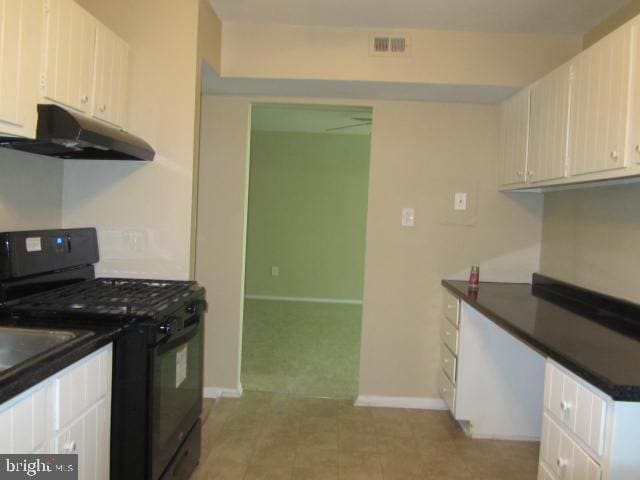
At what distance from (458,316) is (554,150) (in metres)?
1.09

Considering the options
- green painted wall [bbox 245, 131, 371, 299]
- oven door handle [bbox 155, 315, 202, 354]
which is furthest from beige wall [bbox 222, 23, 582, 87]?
green painted wall [bbox 245, 131, 371, 299]

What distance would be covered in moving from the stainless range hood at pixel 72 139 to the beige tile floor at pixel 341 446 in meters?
1.64

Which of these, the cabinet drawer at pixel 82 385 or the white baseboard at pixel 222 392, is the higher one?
the cabinet drawer at pixel 82 385

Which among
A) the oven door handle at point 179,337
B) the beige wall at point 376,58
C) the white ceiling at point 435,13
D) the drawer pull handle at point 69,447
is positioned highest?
the white ceiling at point 435,13

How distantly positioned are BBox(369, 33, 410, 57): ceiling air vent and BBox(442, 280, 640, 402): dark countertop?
59.1 inches

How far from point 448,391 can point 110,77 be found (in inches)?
104

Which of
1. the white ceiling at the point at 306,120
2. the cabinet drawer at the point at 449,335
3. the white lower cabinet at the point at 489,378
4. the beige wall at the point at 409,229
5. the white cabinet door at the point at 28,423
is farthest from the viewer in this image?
the white ceiling at the point at 306,120

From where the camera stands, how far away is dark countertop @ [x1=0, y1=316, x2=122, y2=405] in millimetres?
1220

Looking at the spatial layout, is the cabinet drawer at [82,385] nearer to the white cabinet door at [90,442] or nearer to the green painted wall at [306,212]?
the white cabinet door at [90,442]

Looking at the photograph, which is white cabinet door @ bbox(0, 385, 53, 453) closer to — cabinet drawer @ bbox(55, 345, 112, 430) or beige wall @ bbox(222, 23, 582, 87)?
cabinet drawer @ bbox(55, 345, 112, 430)

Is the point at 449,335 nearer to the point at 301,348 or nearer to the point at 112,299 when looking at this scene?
the point at 301,348

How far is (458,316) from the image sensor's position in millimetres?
2914

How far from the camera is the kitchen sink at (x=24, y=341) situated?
1.67 metres

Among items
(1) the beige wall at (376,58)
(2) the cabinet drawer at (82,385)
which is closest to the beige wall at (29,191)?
(2) the cabinet drawer at (82,385)
